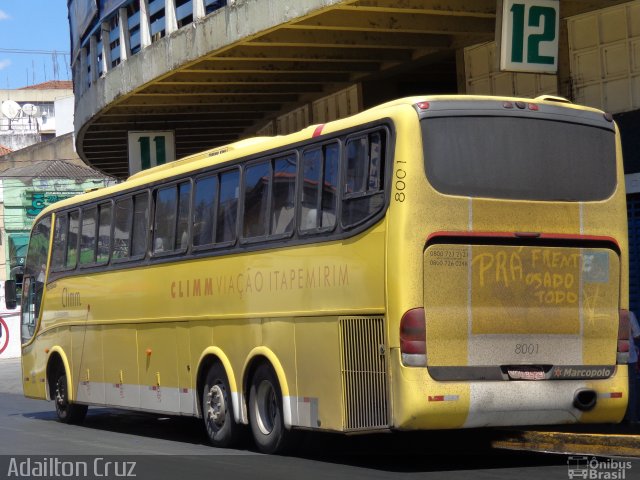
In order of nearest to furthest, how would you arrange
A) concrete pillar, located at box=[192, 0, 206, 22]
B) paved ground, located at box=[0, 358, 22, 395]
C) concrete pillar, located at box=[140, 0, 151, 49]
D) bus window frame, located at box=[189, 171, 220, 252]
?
bus window frame, located at box=[189, 171, 220, 252]
concrete pillar, located at box=[192, 0, 206, 22]
concrete pillar, located at box=[140, 0, 151, 49]
paved ground, located at box=[0, 358, 22, 395]

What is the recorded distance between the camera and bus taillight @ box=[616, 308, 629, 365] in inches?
465

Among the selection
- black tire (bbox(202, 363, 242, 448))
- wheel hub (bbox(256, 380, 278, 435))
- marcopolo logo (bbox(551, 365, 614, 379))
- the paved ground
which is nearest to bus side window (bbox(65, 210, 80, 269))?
black tire (bbox(202, 363, 242, 448))

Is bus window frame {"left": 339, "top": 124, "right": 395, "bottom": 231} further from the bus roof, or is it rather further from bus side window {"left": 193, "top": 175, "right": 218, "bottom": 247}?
bus side window {"left": 193, "top": 175, "right": 218, "bottom": 247}

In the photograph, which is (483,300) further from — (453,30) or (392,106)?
(453,30)

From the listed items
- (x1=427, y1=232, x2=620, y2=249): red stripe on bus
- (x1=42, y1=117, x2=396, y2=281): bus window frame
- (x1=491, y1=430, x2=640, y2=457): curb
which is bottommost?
(x1=491, y1=430, x2=640, y2=457): curb

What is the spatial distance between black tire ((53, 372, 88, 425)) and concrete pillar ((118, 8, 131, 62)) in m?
5.83

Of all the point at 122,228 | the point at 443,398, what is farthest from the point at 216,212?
the point at 443,398

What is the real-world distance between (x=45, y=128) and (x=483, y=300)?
84699 millimetres

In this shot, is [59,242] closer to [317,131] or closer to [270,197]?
[270,197]

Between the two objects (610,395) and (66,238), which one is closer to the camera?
(610,395)

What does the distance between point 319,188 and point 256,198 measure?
52.6 inches

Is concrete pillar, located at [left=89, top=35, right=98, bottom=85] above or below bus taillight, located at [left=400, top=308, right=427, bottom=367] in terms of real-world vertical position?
above

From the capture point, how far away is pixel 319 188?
12.0m

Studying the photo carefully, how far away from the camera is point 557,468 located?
1116cm
